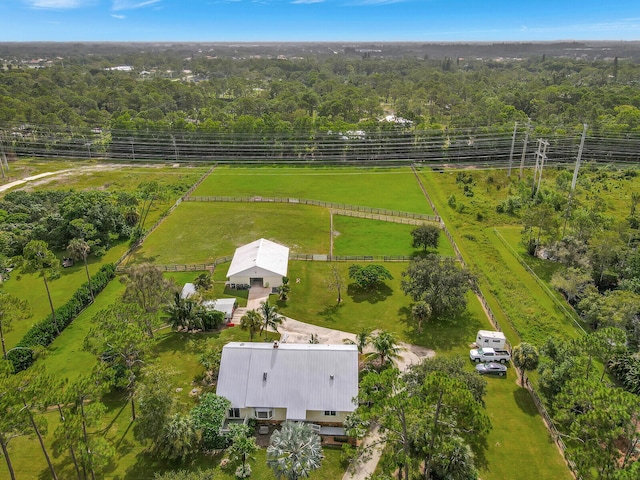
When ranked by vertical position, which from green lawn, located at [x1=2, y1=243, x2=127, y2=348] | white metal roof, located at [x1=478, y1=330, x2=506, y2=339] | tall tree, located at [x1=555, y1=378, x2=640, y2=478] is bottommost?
green lawn, located at [x1=2, y1=243, x2=127, y2=348]

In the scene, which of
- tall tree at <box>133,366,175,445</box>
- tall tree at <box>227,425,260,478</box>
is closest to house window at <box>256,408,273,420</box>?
tall tree at <box>227,425,260,478</box>

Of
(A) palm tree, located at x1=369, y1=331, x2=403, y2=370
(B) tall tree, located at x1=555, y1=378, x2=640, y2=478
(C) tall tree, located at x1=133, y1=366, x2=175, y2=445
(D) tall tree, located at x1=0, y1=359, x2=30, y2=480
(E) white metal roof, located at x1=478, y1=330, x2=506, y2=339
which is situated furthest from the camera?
(E) white metal roof, located at x1=478, y1=330, x2=506, y2=339

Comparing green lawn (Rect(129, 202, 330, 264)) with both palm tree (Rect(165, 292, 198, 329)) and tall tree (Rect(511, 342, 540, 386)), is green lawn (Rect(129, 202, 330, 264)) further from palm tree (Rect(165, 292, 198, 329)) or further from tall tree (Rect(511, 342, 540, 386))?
tall tree (Rect(511, 342, 540, 386))

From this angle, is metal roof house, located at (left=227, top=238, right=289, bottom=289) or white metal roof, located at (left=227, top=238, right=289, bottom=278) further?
white metal roof, located at (left=227, top=238, right=289, bottom=278)

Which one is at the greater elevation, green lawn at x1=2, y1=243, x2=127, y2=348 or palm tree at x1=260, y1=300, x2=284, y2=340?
palm tree at x1=260, y1=300, x2=284, y2=340

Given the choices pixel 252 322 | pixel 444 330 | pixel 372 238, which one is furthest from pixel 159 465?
pixel 372 238

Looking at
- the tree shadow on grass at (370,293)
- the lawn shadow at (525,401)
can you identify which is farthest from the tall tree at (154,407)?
the lawn shadow at (525,401)

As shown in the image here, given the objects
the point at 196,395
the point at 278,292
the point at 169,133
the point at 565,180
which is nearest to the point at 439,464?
the point at 196,395

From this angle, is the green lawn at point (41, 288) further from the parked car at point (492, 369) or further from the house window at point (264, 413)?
the parked car at point (492, 369)

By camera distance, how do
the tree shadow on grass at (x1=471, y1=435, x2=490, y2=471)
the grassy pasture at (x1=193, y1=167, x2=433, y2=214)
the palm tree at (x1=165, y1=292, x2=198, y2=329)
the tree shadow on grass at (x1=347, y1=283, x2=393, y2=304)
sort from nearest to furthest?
the tree shadow on grass at (x1=471, y1=435, x2=490, y2=471)
the palm tree at (x1=165, y1=292, x2=198, y2=329)
the tree shadow on grass at (x1=347, y1=283, x2=393, y2=304)
the grassy pasture at (x1=193, y1=167, x2=433, y2=214)
